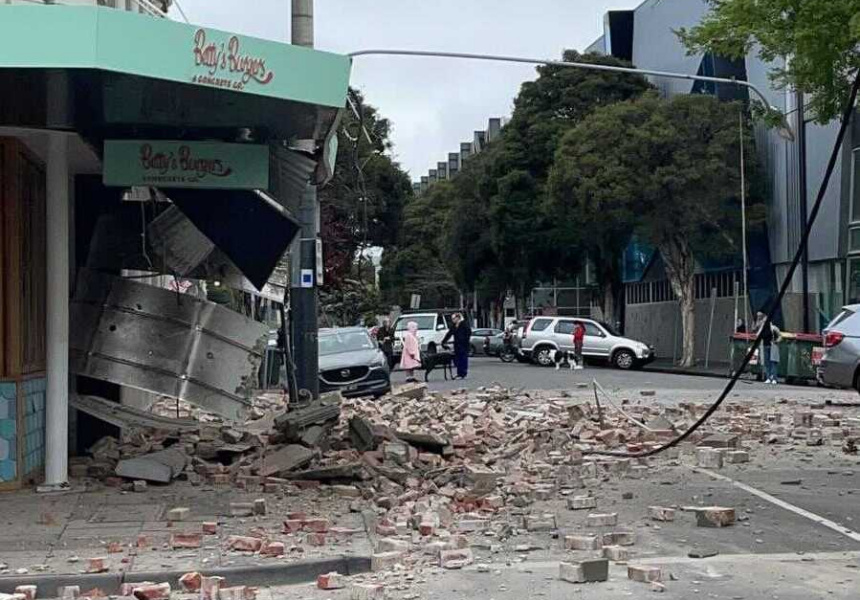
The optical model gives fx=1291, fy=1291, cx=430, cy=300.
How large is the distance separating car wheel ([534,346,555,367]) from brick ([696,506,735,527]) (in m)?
33.4

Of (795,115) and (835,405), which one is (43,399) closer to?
(835,405)

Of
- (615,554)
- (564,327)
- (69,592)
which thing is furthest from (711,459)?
(564,327)

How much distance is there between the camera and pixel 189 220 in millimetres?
14750

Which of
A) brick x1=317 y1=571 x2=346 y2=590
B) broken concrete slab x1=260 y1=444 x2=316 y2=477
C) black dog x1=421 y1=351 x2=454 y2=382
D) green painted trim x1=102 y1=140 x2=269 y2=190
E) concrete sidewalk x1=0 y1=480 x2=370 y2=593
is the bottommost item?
brick x1=317 y1=571 x2=346 y2=590

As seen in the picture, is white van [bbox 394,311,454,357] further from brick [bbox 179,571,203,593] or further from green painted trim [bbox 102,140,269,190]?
brick [bbox 179,571,203,593]

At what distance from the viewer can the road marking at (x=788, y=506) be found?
408 inches

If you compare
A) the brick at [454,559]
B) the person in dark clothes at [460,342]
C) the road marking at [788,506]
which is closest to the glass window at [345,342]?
the person in dark clothes at [460,342]

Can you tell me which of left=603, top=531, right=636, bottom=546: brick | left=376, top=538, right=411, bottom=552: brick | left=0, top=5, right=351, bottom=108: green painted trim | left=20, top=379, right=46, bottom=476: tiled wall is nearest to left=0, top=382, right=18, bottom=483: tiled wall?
left=20, top=379, right=46, bottom=476: tiled wall

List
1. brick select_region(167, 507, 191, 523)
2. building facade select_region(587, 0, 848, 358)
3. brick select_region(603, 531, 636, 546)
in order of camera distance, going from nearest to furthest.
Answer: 1. brick select_region(603, 531, 636, 546)
2. brick select_region(167, 507, 191, 523)
3. building facade select_region(587, 0, 848, 358)

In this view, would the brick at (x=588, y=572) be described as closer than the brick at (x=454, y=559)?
Yes

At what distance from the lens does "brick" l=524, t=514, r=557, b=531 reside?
1053 cm

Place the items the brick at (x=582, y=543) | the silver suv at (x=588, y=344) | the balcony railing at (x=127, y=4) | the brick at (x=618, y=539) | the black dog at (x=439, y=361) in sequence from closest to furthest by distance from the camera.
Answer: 1. the brick at (x=582, y=543)
2. the brick at (x=618, y=539)
3. the balcony railing at (x=127, y=4)
4. the black dog at (x=439, y=361)
5. the silver suv at (x=588, y=344)

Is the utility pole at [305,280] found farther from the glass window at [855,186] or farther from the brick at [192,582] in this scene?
the glass window at [855,186]

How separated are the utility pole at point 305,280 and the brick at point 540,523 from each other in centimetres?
693
